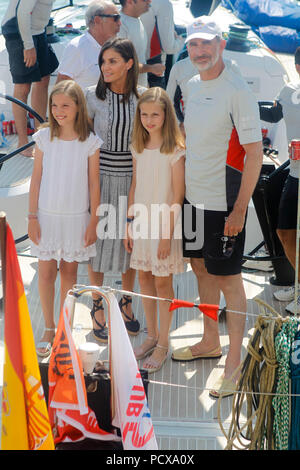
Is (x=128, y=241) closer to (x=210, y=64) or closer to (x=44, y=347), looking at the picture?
(x=44, y=347)

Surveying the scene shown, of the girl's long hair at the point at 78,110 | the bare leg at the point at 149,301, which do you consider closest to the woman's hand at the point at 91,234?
the bare leg at the point at 149,301

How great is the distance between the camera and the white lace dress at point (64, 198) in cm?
317

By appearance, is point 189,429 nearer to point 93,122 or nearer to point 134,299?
point 134,299

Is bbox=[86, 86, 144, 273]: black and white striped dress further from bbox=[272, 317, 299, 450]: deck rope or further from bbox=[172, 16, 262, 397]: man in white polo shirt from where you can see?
bbox=[272, 317, 299, 450]: deck rope

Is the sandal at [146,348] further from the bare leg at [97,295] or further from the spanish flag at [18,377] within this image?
the spanish flag at [18,377]

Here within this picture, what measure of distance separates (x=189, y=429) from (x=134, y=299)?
45.8 inches

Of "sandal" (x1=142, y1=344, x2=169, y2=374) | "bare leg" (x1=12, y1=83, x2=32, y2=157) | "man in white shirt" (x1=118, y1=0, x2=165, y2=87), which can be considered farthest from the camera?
"bare leg" (x1=12, y1=83, x2=32, y2=157)

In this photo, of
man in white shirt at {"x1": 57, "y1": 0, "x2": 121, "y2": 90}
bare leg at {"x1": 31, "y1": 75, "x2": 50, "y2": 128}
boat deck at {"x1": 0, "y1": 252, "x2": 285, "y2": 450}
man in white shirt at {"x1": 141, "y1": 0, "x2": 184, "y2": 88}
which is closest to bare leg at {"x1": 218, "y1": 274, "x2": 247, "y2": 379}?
boat deck at {"x1": 0, "y1": 252, "x2": 285, "y2": 450}

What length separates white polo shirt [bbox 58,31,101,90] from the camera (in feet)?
12.5

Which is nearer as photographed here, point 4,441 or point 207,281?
point 4,441

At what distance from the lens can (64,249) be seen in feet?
10.7

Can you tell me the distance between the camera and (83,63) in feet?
12.5

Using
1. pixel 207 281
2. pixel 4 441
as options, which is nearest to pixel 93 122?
pixel 207 281

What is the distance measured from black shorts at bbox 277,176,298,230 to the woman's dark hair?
32.9 inches
